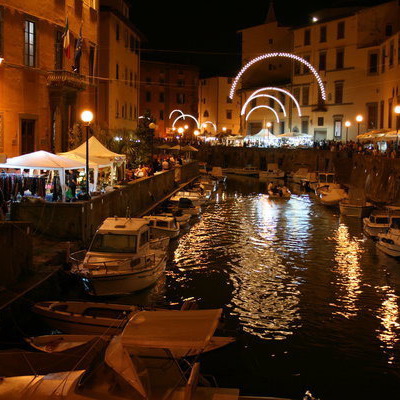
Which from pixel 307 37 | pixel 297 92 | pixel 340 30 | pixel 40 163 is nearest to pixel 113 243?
pixel 40 163

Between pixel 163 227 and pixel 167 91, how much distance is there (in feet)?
256

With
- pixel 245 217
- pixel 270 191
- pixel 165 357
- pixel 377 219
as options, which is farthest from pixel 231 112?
pixel 165 357

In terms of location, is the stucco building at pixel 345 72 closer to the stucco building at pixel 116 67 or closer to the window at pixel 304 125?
the window at pixel 304 125

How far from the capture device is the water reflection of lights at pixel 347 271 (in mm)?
20141

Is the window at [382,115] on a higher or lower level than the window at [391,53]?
lower

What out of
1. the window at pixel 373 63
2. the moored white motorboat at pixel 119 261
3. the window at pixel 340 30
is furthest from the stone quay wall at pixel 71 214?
the window at pixel 340 30

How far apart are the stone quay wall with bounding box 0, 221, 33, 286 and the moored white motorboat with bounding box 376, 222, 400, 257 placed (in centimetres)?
1584

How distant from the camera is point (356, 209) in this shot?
4000 centimetres

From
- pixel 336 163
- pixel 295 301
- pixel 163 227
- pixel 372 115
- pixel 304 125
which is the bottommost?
pixel 295 301

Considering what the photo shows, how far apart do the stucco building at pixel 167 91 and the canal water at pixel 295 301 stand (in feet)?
232

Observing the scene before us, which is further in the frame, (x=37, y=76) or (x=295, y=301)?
(x=37, y=76)

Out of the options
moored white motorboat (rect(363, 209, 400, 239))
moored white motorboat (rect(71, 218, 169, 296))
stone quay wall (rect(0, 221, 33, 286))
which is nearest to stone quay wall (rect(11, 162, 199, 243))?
moored white motorboat (rect(71, 218, 169, 296))

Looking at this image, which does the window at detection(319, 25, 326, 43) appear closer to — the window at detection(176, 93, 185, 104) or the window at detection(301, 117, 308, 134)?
the window at detection(301, 117, 308, 134)

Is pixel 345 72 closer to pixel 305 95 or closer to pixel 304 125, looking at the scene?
pixel 305 95
